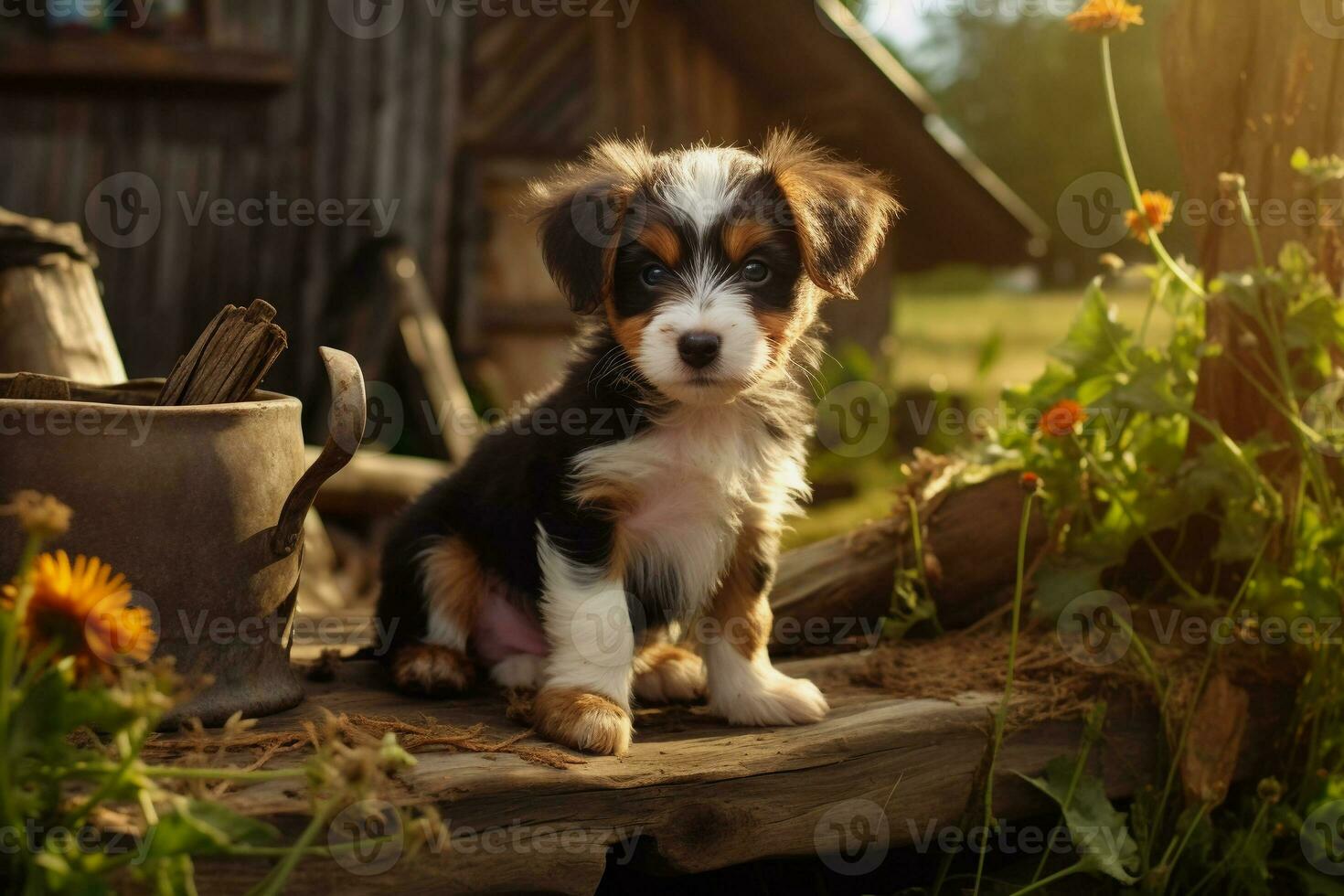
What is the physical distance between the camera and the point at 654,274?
3508 mm

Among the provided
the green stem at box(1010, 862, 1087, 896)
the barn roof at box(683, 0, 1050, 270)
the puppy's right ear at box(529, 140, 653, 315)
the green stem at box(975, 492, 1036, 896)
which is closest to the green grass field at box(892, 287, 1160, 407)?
the barn roof at box(683, 0, 1050, 270)

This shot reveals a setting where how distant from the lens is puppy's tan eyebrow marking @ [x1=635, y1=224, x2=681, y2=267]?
11.3 ft

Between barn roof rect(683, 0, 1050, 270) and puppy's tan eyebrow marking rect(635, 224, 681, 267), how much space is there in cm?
644

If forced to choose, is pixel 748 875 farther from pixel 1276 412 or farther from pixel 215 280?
pixel 215 280

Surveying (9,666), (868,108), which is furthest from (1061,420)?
(868,108)

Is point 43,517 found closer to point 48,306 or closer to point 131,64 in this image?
point 48,306

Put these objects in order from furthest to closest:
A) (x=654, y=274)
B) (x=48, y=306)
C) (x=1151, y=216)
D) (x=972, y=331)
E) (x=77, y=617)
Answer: (x=972, y=331)
(x=48, y=306)
(x=1151, y=216)
(x=654, y=274)
(x=77, y=617)

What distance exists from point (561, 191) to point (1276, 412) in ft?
8.89

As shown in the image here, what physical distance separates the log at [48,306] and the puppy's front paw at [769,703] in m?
2.85

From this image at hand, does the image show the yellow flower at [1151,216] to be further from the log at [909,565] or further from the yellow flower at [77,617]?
the yellow flower at [77,617]

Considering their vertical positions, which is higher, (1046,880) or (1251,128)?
(1251,128)

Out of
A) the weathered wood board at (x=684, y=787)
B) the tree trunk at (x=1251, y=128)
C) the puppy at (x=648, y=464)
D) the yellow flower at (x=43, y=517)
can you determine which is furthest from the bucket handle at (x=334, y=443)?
the tree trunk at (x=1251, y=128)

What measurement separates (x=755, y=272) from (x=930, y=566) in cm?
170

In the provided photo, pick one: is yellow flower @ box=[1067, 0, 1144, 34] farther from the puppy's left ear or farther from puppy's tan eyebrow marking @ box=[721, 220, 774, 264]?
puppy's tan eyebrow marking @ box=[721, 220, 774, 264]
